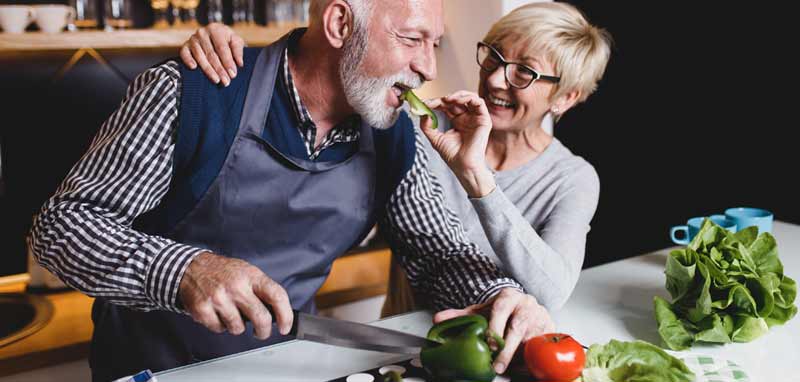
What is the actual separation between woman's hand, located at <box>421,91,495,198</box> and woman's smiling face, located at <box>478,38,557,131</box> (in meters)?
0.34

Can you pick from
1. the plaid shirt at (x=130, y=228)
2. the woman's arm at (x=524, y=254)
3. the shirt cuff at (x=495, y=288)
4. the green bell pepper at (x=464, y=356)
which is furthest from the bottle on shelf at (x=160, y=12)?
the green bell pepper at (x=464, y=356)

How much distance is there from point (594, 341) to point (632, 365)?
0.18 metres

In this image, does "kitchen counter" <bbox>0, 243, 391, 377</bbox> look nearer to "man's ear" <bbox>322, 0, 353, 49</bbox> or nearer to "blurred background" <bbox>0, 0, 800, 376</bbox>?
"blurred background" <bbox>0, 0, 800, 376</bbox>

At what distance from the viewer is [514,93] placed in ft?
6.63

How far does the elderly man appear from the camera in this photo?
1337 millimetres

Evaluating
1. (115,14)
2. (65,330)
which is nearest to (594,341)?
(65,330)

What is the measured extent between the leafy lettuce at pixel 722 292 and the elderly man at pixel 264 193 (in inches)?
11.0

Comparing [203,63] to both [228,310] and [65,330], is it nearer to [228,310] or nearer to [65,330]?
[228,310]

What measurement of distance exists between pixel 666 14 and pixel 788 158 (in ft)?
2.13

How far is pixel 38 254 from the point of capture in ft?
4.56

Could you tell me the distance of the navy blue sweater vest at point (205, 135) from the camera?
1.44 metres

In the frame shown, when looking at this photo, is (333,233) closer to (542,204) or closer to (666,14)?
(542,204)

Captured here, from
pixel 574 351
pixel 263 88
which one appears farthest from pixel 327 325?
pixel 263 88

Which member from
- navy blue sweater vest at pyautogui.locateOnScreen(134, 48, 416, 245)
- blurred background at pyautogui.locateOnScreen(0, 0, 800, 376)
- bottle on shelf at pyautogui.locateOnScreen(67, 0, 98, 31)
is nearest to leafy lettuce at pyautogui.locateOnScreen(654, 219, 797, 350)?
navy blue sweater vest at pyautogui.locateOnScreen(134, 48, 416, 245)
